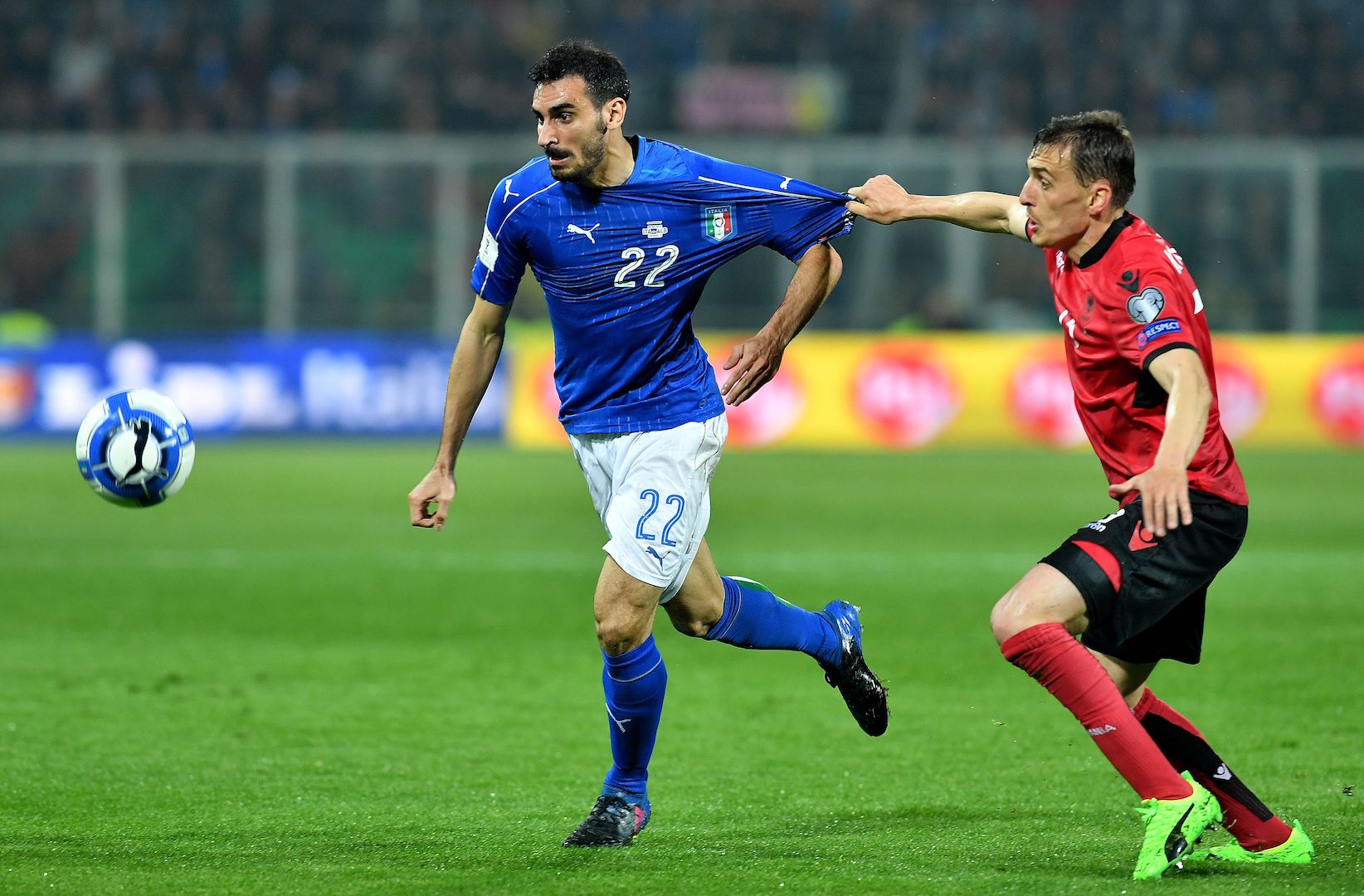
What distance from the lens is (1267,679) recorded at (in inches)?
296

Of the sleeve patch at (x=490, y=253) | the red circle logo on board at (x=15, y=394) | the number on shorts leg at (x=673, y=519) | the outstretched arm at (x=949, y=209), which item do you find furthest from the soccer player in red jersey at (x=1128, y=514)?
the red circle logo on board at (x=15, y=394)

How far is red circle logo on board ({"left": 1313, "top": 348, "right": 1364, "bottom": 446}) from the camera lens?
723 inches

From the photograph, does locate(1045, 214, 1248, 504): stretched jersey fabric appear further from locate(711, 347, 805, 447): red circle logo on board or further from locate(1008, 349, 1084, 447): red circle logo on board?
locate(1008, 349, 1084, 447): red circle logo on board

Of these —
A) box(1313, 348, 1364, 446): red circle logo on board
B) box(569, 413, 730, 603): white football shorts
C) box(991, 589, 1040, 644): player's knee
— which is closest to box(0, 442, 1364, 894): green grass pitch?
box(991, 589, 1040, 644): player's knee

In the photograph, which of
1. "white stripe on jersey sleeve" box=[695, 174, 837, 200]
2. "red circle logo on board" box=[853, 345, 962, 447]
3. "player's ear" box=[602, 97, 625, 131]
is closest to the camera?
"player's ear" box=[602, 97, 625, 131]

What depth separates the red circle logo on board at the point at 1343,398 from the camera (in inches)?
723

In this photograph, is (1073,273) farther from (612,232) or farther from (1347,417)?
(1347,417)

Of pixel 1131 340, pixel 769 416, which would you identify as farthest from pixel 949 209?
pixel 769 416

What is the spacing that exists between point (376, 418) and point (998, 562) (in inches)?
373

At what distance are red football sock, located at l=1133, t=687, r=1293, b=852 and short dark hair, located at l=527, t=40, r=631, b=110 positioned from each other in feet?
7.27

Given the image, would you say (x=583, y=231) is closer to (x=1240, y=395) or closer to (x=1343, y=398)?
(x=1240, y=395)

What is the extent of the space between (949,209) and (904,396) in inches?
547

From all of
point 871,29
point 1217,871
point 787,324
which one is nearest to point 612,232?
point 787,324

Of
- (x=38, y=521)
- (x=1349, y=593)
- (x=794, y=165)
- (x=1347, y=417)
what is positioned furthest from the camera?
(x=794, y=165)
